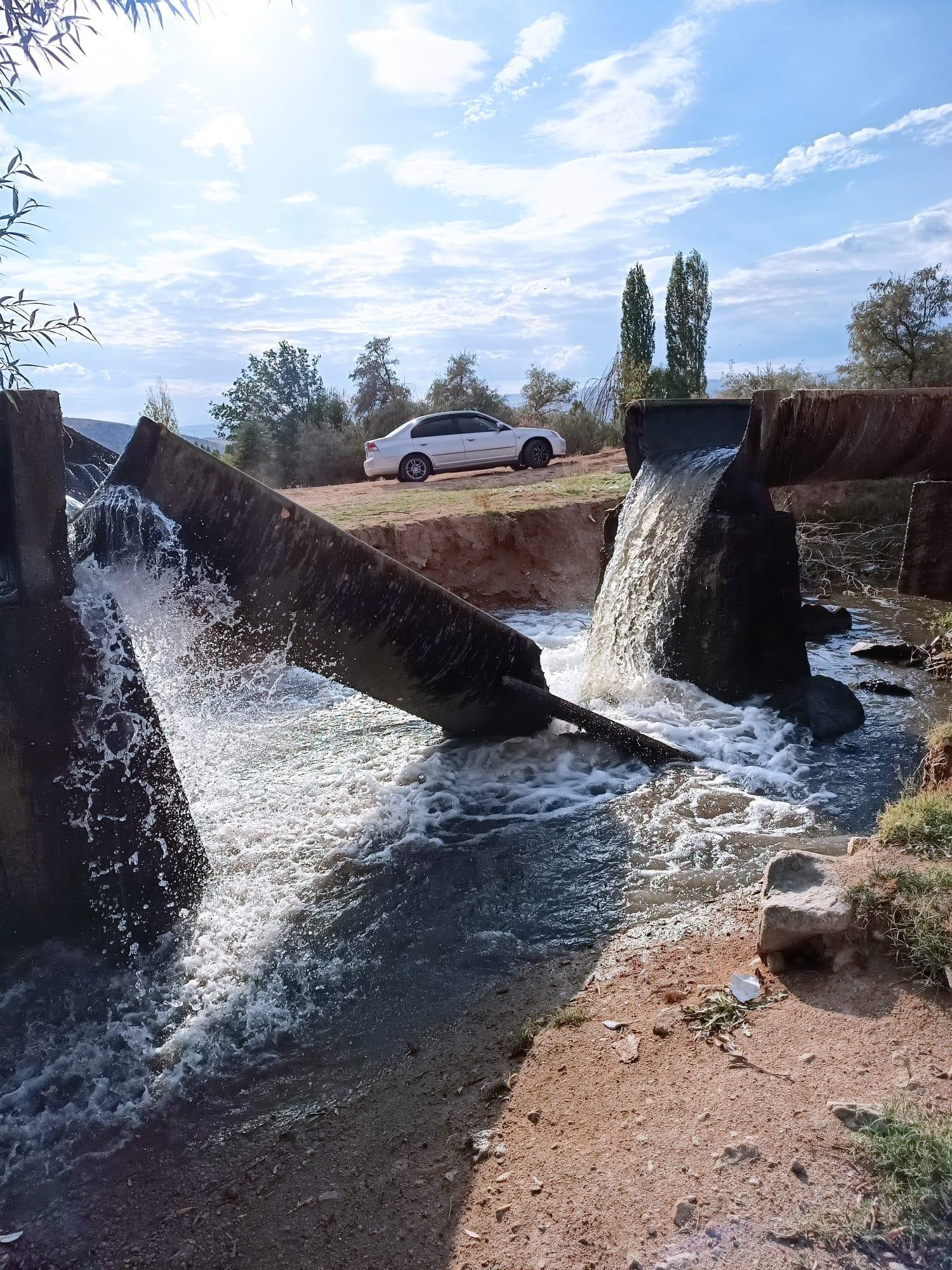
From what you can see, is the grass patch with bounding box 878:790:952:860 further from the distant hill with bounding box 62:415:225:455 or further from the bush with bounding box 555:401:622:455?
the bush with bounding box 555:401:622:455

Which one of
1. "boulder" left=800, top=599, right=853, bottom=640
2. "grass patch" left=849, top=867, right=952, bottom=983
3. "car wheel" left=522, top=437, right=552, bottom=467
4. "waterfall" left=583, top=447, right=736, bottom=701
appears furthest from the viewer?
"car wheel" left=522, top=437, right=552, bottom=467

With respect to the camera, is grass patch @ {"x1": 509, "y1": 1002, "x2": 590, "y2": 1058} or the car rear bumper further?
the car rear bumper

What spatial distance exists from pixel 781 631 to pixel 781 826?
2604 millimetres

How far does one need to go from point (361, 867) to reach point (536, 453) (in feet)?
51.2

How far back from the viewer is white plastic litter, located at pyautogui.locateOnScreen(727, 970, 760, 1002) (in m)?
3.24

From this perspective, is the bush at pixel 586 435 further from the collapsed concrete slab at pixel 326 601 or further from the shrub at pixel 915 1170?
the shrub at pixel 915 1170

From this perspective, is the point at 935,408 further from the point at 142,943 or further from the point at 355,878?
the point at 142,943

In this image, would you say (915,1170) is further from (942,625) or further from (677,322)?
(677,322)

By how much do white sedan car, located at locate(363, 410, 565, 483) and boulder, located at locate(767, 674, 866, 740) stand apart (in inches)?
494

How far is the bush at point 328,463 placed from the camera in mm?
25734

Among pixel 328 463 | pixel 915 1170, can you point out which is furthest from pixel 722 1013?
pixel 328 463

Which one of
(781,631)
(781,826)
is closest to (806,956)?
(781,826)

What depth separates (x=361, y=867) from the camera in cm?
520

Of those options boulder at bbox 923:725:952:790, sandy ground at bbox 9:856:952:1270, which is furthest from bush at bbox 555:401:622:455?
sandy ground at bbox 9:856:952:1270
